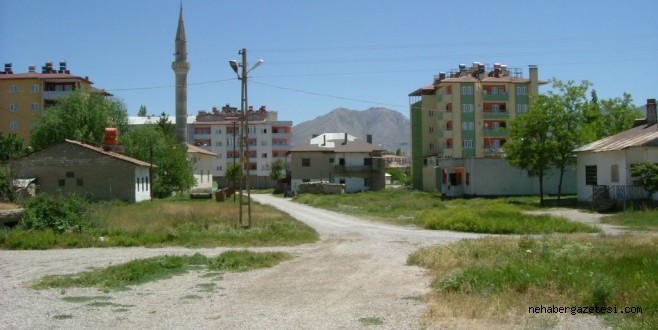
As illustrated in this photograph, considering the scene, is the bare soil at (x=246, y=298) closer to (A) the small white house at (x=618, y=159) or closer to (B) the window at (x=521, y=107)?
(A) the small white house at (x=618, y=159)

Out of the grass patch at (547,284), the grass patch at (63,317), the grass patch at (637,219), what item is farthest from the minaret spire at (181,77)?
the grass patch at (63,317)

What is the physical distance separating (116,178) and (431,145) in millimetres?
53494

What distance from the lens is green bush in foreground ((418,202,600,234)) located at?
28047 mm

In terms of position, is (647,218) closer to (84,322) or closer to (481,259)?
(481,259)

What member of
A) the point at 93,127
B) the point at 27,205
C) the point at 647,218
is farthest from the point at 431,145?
the point at 27,205

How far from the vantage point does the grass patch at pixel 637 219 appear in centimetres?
3025

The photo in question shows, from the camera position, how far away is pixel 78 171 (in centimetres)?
5091

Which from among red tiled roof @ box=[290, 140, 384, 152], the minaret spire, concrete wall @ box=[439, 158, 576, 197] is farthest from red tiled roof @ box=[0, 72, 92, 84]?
concrete wall @ box=[439, 158, 576, 197]

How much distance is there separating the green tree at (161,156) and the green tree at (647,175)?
1773 inches

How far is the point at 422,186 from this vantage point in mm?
90125

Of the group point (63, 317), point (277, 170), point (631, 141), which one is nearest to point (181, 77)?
point (277, 170)

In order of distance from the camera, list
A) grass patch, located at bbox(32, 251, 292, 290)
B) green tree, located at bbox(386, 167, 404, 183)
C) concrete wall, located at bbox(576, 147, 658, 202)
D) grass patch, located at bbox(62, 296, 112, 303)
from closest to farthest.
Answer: grass patch, located at bbox(62, 296, 112, 303) → grass patch, located at bbox(32, 251, 292, 290) → concrete wall, located at bbox(576, 147, 658, 202) → green tree, located at bbox(386, 167, 404, 183)

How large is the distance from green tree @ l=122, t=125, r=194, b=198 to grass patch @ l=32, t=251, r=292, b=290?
48652 mm

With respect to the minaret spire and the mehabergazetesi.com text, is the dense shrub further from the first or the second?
the minaret spire
